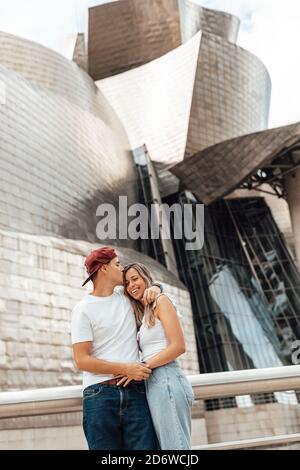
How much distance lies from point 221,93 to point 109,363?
2223cm

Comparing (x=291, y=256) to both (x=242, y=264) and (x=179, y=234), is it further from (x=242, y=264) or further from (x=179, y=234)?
(x=179, y=234)

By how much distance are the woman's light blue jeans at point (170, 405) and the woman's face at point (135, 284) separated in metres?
0.36

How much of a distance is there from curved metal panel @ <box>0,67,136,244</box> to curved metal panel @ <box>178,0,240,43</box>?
1144 cm

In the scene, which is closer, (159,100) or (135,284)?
(135,284)

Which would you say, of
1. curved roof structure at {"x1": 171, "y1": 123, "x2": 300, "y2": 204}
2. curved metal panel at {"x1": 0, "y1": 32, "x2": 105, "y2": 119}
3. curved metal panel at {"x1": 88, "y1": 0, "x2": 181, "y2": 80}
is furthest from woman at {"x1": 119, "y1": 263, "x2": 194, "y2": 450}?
curved metal panel at {"x1": 88, "y1": 0, "x2": 181, "y2": 80}

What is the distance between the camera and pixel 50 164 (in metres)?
14.7

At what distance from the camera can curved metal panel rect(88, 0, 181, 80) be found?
86.5 feet

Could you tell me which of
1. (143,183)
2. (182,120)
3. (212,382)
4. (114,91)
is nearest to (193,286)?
(143,183)

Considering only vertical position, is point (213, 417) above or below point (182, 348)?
above

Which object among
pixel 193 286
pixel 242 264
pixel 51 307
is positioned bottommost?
pixel 51 307

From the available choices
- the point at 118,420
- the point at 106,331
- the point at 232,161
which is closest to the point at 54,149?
the point at 232,161

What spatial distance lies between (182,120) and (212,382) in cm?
2075

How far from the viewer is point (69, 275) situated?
1241 centimetres

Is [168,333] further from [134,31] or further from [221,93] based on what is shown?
[134,31]
